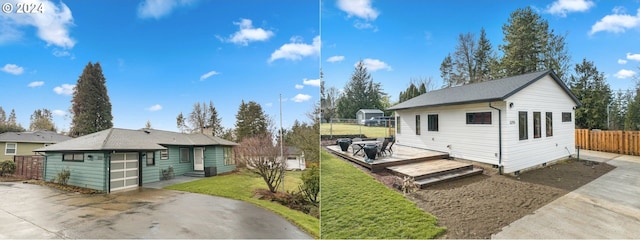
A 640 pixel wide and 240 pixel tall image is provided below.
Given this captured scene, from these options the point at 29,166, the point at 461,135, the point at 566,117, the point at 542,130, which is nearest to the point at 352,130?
the point at 461,135

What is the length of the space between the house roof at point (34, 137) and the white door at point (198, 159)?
4006mm

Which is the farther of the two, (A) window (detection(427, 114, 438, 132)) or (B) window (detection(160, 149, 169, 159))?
(B) window (detection(160, 149, 169, 159))

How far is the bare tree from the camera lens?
6.68 m

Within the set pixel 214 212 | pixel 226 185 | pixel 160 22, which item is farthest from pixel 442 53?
pixel 226 185

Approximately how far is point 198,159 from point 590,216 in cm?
1004

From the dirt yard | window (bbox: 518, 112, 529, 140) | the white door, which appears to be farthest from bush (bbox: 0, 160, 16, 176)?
window (bbox: 518, 112, 529, 140)

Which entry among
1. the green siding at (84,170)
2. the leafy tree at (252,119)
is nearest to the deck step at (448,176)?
the leafy tree at (252,119)

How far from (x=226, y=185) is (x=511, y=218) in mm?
6482

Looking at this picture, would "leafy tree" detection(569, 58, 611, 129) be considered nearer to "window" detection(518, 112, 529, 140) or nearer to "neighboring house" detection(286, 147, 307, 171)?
"window" detection(518, 112, 529, 140)

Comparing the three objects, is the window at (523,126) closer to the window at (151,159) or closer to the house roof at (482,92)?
the house roof at (482,92)

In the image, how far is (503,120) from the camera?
181 inches

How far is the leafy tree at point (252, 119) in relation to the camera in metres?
6.59

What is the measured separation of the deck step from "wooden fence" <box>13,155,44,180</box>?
301 inches

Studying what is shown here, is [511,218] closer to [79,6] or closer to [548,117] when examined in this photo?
[548,117]
